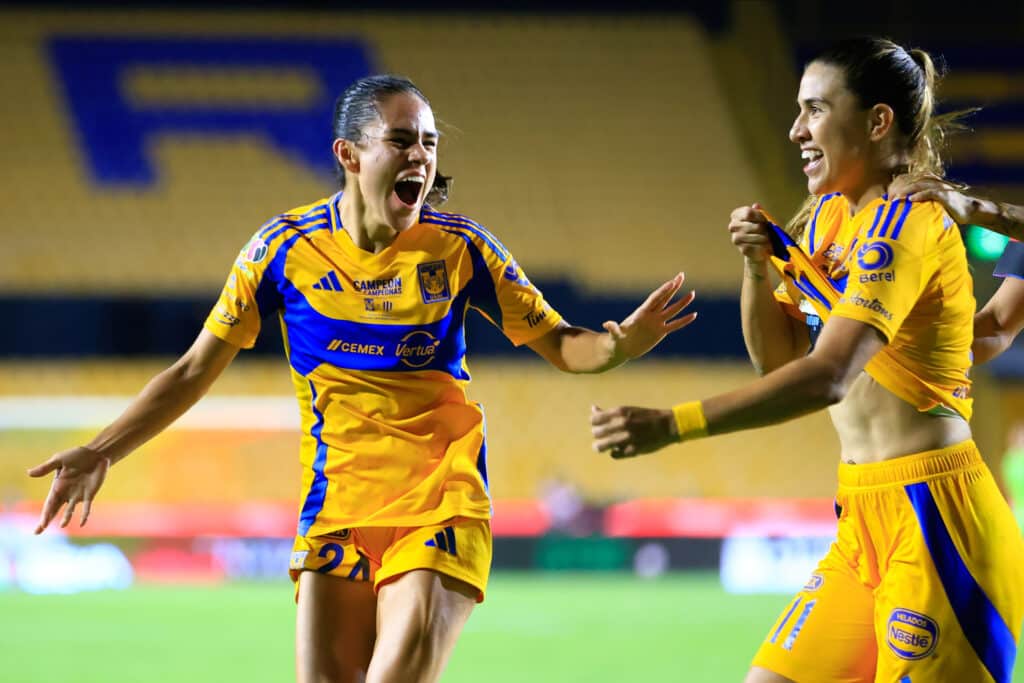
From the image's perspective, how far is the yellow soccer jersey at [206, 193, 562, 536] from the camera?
3816 mm

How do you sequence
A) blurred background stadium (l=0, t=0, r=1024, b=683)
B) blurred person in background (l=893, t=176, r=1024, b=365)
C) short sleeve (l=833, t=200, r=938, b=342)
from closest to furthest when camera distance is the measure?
short sleeve (l=833, t=200, r=938, b=342) → blurred person in background (l=893, t=176, r=1024, b=365) → blurred background stadium (l=0, t=0, r=1024, b=683)

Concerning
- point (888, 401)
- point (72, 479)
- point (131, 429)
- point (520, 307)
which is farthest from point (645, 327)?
point (72, 479)

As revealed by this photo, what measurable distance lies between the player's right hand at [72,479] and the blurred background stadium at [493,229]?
7527 millimetres

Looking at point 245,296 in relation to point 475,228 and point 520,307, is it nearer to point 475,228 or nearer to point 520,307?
point 475,228

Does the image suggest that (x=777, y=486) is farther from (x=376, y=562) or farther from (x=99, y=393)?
(x=376, y=562)

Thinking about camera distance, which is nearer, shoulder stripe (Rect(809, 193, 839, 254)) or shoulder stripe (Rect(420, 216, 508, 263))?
shoulder stripe (Rect(809, 193, 839, 254))

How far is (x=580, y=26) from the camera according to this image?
66.7 feet

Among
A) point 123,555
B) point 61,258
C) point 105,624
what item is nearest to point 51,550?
point 123,555

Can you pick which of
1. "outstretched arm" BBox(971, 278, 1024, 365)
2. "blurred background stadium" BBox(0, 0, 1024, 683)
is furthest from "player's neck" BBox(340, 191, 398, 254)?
"blurred background stadium" BBox(0, 0, 1024, 683)

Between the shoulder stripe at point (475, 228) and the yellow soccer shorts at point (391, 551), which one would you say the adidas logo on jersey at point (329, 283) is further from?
the yellow soccer shorts at point (391, 551)

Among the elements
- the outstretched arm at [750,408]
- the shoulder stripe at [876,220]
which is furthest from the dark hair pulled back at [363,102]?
the outstretched arm at [750,408]

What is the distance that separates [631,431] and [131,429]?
168 centimetres

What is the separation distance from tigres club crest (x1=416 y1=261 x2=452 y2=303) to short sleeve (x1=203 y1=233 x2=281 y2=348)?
434mm

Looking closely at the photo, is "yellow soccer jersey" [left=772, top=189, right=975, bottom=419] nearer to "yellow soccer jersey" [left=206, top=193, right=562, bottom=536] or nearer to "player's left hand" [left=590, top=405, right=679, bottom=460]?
"player's left hand" [left=590, top=405, right=679, bottom=460]
